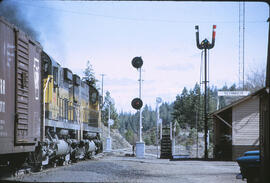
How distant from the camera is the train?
9531mm

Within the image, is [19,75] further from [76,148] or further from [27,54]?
[76,148]

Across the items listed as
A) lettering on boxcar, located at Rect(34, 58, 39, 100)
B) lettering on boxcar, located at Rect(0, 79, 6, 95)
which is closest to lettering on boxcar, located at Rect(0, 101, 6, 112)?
lettering on boxcar, located at Rect(0, 79, 6, 95)

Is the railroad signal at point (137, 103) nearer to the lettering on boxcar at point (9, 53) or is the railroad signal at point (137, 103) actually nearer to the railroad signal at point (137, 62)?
Answer: the railroad signal at point (137, 62)

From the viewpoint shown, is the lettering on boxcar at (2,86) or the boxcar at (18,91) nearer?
the lettering on boxcar at (2,86)

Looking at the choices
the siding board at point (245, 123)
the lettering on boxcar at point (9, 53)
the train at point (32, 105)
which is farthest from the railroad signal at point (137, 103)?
the lettering on boxcar at point (9, 53)

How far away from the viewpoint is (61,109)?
17188 mm

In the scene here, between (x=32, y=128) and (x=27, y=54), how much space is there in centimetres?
210

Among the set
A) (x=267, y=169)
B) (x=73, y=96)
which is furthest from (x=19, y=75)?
(x=73, y=96)

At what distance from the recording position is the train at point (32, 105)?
9531mm

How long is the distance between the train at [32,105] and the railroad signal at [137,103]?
8260 millimetres

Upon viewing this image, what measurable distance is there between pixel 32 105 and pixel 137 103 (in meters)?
17.0

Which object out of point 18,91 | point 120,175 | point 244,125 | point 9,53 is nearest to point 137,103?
point 244,125

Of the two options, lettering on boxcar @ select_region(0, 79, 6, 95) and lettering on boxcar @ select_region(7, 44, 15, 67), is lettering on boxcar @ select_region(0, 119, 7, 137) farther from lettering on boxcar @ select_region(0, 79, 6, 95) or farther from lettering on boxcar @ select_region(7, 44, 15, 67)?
lettering on boxcar @ select_region(7, 44, 15, 67)

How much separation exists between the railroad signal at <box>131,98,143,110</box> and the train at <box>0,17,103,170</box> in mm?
8260
